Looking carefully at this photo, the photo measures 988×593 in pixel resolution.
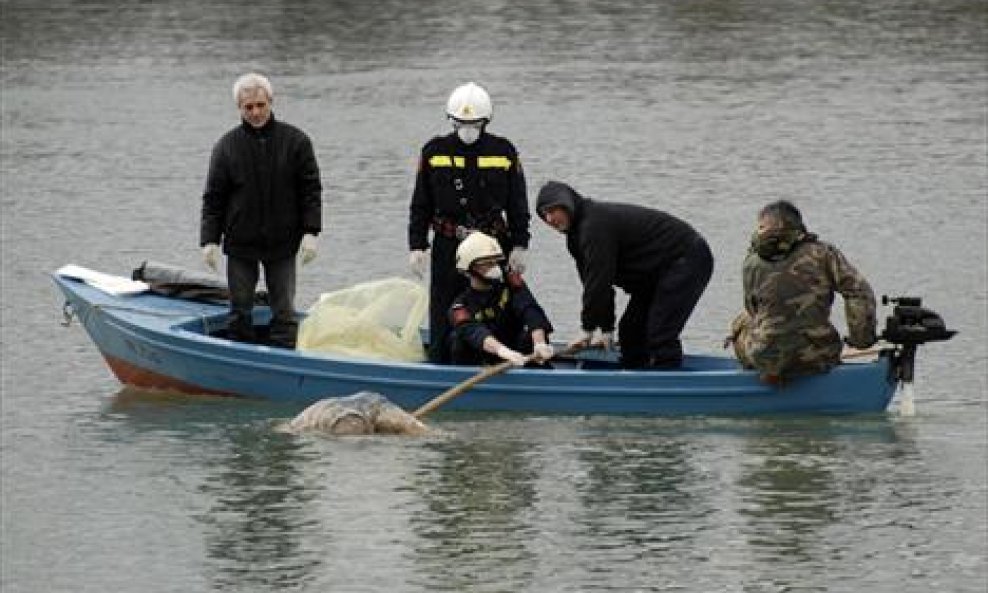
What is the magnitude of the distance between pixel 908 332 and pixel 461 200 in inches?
110

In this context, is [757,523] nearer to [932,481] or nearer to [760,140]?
[932,481]

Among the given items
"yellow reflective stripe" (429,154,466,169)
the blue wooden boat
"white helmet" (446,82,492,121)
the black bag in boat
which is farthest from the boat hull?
"white helmet" (446,82,492,121)

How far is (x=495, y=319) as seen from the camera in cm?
1766

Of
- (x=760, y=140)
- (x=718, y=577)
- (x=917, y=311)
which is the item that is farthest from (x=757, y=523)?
(x=760, y=140)

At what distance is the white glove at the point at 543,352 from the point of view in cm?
1722

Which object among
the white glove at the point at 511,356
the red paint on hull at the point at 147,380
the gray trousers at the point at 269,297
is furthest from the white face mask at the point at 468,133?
the red paint on hull at the point at 147,380

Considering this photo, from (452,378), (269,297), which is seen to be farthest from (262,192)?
(452,378)

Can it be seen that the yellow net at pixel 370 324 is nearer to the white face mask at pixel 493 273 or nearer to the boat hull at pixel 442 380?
the boat hull at pixel 442 380

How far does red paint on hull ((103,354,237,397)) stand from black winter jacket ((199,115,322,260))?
85cm

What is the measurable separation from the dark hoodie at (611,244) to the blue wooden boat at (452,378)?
452 millimetres

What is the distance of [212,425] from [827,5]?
25188 millimetres

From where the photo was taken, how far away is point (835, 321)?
2112cm

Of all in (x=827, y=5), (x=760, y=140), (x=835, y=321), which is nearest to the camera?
(x=835, y=321)

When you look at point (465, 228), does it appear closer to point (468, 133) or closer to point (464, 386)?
point (468, 133)
